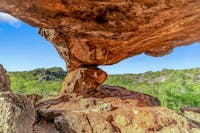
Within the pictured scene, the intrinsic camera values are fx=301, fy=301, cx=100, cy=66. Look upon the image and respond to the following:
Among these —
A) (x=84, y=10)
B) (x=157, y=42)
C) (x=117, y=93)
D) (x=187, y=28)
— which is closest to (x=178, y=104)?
(x=117, y=93)

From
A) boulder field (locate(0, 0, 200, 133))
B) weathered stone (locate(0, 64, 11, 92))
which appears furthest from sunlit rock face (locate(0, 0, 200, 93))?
weathered stone (locate(0, 64, 11, 92))

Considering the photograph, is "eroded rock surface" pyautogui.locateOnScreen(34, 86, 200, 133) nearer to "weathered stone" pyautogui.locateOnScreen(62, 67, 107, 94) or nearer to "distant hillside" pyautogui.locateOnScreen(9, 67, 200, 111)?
"weathered stone" pyautogui.locateOnScreen(62, 67, 107, 94)

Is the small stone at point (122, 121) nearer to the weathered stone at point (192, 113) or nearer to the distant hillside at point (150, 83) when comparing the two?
the weathered stone at point (192, 113)

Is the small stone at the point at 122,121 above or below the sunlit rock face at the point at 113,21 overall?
below

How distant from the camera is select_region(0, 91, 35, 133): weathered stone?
8625mm

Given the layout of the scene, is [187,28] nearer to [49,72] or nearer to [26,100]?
[26,100]

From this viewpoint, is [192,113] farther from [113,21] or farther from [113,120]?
[113,21]

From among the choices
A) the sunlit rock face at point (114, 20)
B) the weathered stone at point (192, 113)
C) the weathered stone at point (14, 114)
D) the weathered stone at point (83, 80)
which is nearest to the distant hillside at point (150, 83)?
the weathered stone at point (192, 113)

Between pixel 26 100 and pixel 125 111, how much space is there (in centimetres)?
650

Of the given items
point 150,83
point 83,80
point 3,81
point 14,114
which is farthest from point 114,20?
point 150,83

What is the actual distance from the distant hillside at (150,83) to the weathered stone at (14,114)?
2660cm

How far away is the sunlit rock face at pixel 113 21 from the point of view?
1099cm

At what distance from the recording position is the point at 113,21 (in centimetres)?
1247

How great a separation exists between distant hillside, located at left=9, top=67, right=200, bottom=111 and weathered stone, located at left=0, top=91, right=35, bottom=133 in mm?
26597
